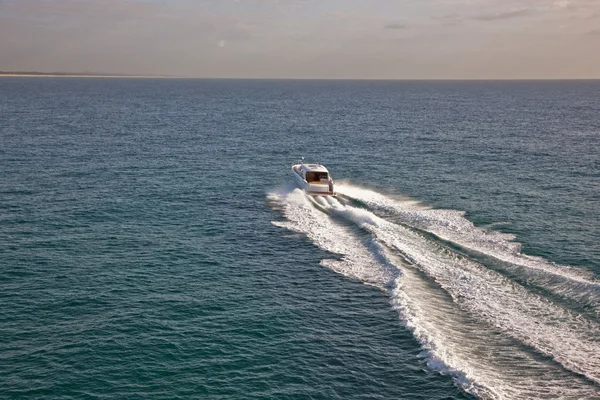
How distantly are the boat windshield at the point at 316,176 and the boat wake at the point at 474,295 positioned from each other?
9573mm

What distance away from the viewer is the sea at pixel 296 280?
29688mm

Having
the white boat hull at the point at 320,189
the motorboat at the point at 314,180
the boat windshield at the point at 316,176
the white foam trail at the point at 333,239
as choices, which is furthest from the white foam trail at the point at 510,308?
the boat windshield at the point at 316,176

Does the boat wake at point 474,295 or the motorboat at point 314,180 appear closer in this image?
the boat wake at point 474,295

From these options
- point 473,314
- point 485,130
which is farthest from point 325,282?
point 485,130

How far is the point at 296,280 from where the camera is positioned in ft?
140

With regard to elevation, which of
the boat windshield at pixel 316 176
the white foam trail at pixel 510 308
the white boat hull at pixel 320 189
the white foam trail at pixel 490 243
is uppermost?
the boat windshield at pixel 316 176

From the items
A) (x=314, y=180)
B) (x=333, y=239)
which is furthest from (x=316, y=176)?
(x=333, y=239)

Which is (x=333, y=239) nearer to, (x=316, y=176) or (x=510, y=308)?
(x=316, y=176)

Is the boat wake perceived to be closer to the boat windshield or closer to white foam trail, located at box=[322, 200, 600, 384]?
white foam trail, located at box=[322, 200, 600, 384]

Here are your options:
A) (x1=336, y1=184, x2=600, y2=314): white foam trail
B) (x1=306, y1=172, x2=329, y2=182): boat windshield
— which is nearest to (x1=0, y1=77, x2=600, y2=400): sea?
(x1=336, y1=184, x2=600, y2=314): white foam trail

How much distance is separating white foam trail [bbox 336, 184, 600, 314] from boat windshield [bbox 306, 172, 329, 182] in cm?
270

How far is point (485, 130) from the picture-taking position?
12838cm

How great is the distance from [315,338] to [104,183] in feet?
153

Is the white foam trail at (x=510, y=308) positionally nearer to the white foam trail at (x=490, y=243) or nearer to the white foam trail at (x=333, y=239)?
the white foam trail at (x=490, y=243)
